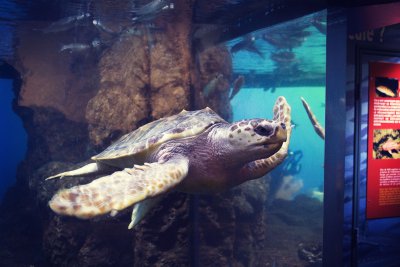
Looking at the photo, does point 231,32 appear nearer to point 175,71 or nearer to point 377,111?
point 175,71

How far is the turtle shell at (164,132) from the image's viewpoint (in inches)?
154

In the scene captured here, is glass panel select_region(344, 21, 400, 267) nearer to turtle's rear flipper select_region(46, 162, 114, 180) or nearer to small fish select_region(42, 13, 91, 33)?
turtle's rear flipper select_region(46, 162, 114, 180)

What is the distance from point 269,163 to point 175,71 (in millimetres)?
2565

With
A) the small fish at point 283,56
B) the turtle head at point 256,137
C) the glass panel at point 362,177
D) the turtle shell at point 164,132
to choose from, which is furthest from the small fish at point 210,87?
the small fish at point 283,56

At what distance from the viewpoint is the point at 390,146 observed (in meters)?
4.05

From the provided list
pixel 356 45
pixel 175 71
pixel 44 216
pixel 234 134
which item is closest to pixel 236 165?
pixel 234 134

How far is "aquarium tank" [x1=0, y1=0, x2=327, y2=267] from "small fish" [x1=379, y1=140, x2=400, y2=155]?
1269mm

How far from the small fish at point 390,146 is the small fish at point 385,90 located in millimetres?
628

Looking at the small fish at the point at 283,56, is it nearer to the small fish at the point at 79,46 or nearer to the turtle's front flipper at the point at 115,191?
the small fish at the point at 79,46

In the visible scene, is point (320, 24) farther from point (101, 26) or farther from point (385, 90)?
point (101, 26)

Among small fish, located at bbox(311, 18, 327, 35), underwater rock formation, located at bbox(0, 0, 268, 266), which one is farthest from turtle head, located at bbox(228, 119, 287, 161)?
small fish, located at bbox(311, 18, 327, 35)

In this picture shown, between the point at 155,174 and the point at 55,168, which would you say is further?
the point at 55,168

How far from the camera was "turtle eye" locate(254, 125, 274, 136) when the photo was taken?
3.29 metres

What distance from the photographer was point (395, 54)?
404cm
